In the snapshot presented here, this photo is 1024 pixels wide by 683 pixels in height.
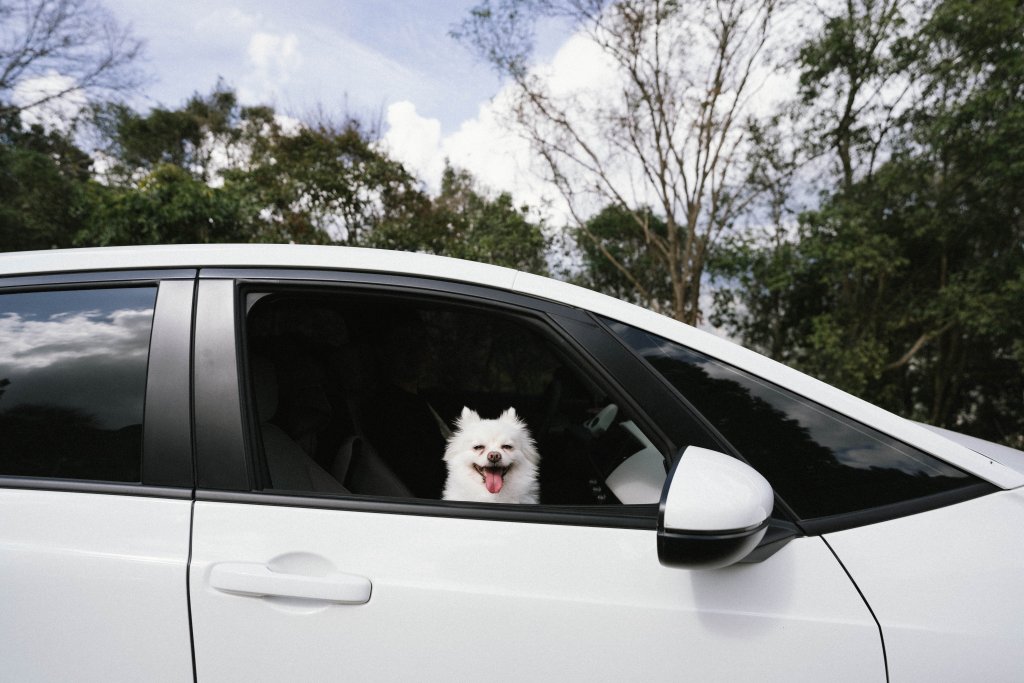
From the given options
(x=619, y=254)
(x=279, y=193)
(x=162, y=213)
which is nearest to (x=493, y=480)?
(x=619, y=254)

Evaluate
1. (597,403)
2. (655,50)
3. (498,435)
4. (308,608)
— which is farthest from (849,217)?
(308,608)

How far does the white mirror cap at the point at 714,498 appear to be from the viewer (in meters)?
1.04

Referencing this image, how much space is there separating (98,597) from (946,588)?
1.67 meters

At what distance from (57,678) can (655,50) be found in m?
12.5

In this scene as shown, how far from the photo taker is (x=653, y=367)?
4.43ft

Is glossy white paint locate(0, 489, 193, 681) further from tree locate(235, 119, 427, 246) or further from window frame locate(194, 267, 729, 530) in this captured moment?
tree locate(235, 119, 427, 246)

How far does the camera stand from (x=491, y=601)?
113cm

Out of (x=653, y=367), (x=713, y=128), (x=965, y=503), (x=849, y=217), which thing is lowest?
(x=965, y=503)

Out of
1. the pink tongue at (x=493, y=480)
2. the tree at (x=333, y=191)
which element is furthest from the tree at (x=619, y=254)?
the pink tongue at (x=493, y=480)

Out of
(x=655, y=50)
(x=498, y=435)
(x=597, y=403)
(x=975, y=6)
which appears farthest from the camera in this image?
(x=655, y=50)

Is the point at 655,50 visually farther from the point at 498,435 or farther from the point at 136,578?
the point at 136,578

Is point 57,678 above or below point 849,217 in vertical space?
below

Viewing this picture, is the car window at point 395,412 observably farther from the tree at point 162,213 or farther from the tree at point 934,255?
the tree at point 162,213

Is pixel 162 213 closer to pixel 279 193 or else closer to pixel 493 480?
pixel 279 193
